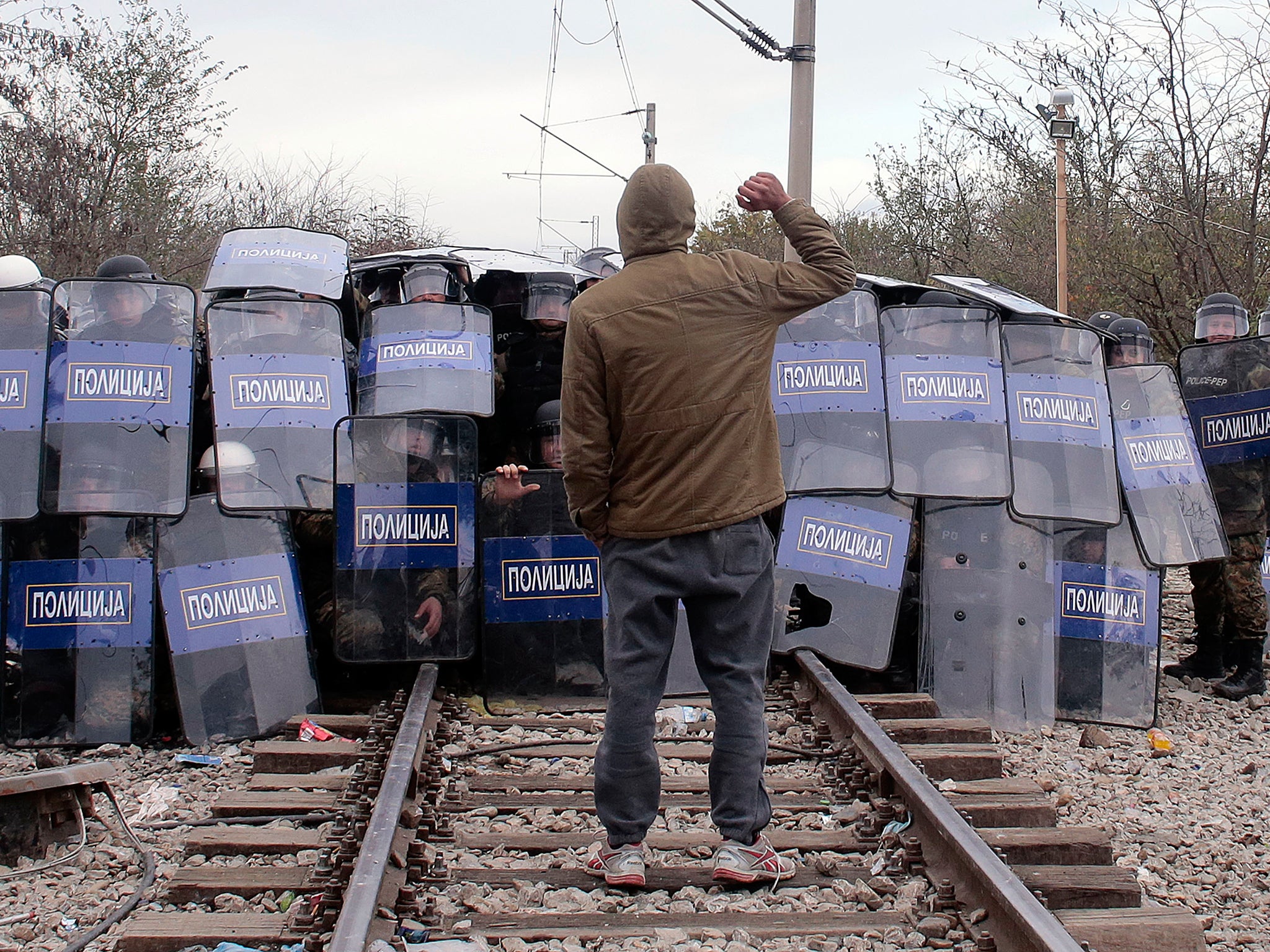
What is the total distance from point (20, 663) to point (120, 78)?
1669 centimetres

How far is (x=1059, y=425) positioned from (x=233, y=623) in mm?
4459

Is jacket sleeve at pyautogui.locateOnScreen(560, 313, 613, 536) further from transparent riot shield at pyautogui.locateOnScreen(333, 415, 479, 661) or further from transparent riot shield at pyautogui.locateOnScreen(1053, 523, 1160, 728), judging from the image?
transparent riot shield at pyautogui.locateOnScreen(1053, 523, 1160, 728)

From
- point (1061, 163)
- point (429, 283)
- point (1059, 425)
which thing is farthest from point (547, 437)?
point (1061, 163)

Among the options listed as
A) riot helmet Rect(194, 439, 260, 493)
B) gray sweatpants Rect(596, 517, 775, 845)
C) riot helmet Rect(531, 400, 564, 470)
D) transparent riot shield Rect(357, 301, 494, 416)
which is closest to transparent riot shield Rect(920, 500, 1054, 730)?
riot helmet Rect(531, 400, 564, 470)

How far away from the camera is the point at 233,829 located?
→ 423 centimetres

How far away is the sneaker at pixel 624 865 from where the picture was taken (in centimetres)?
370

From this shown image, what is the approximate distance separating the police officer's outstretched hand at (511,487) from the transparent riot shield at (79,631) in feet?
5.62

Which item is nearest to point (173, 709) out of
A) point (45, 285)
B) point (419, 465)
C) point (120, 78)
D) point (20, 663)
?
point (20, 663)

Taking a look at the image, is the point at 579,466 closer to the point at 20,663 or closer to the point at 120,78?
the point at 20,663

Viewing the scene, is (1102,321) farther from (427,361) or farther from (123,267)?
(123,267)

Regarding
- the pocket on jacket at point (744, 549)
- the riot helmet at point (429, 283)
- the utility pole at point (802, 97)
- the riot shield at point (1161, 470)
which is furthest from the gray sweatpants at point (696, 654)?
the utility pole at point (802, 97)

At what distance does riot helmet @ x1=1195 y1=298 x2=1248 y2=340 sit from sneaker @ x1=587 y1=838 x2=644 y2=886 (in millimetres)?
5537

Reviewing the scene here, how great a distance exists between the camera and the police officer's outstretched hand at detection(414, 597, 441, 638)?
20.0 feet

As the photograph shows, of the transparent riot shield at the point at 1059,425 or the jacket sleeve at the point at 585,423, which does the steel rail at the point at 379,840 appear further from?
the transparent riot shield at the point at 1059,425
